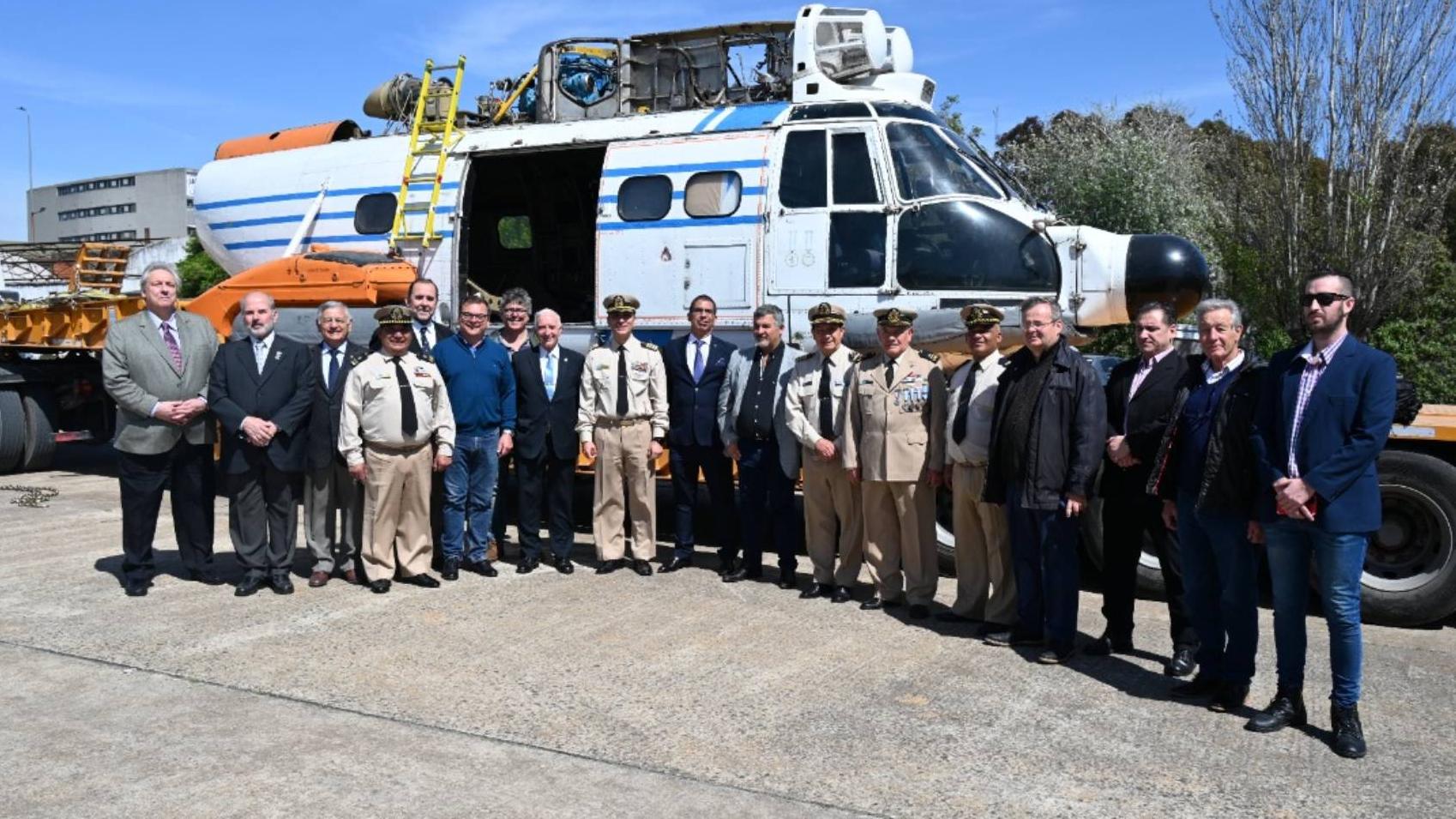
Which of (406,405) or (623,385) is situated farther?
(623,385)

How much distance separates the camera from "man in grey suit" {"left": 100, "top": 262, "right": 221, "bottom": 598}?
6.86 metres

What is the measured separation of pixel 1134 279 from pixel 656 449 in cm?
337

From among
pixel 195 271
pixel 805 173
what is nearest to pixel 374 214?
pixel 805 173

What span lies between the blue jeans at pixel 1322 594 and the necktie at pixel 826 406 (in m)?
2.66

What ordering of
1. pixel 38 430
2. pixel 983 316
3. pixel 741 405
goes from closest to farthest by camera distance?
1. pixel 983 316
2. pixel 741 405
3. pixel 38 430

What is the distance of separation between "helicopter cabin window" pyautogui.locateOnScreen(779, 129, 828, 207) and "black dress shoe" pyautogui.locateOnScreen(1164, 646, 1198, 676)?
415cm

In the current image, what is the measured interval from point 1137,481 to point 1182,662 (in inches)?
33.9

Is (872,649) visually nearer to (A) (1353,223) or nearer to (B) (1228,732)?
(B) (1228,732)

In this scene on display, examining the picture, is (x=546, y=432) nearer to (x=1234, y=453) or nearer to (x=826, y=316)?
(x=826, y=316)

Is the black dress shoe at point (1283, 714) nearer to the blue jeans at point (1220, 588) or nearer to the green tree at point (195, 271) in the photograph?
the blue jeans at point (1220, 588)

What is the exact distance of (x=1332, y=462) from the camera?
14.8ft

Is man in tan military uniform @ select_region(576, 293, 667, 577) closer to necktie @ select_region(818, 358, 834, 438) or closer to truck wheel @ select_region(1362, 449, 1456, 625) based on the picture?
necktie @ select_region(818, 358, 834, 438)

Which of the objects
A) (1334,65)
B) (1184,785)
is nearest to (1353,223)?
(1334,65)

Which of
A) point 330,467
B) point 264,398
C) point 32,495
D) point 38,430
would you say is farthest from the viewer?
point 38,430
